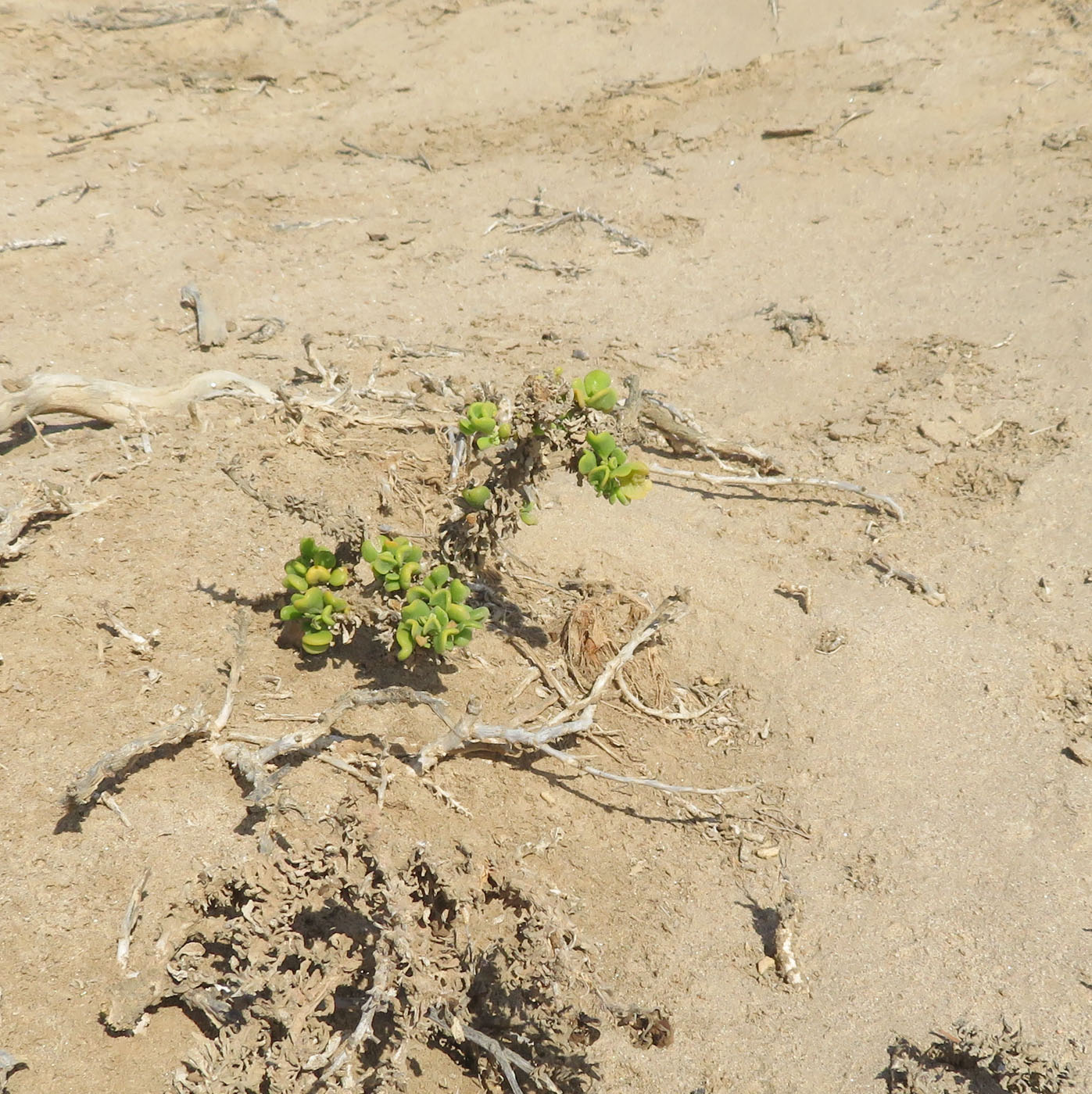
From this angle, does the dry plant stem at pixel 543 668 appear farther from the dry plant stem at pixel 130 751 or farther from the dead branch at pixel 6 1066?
the dead branch at pixel 6 1066

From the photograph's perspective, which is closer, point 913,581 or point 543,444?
point 543,444

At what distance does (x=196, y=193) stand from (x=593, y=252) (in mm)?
2956

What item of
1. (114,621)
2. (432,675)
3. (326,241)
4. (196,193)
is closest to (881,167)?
(326,241)

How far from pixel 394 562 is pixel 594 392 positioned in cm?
77

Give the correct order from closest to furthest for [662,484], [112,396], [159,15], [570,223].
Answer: [112,396]
[662,484]
[570,223]
[159,15]

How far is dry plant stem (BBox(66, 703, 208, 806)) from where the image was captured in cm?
235

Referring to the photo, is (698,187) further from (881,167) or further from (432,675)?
(432,675)

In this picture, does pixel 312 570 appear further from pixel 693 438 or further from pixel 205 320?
pixel 205 320

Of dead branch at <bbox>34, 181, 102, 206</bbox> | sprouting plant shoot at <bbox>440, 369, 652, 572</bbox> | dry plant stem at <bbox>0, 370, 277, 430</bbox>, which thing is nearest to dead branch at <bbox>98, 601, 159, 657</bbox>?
sprouting plant shoot at <bbox>440, 369, 652, 572</bbox>

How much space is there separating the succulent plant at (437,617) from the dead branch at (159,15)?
26.5 ft

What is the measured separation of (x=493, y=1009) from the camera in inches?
86.8

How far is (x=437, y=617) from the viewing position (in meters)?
2.64

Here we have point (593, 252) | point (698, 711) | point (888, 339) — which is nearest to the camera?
point (698, 711)

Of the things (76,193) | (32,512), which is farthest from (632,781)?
(76,193)
